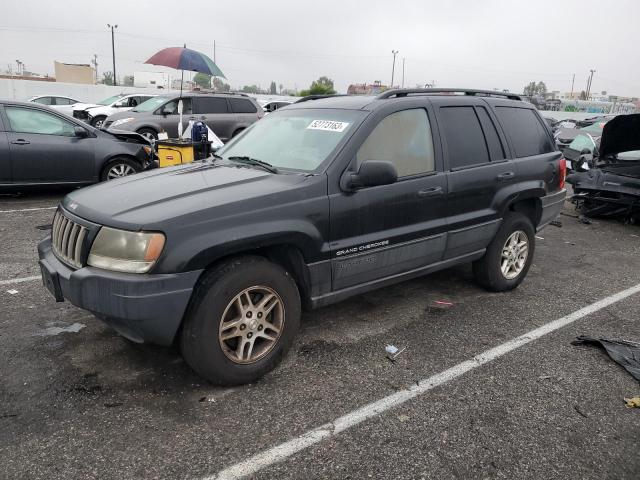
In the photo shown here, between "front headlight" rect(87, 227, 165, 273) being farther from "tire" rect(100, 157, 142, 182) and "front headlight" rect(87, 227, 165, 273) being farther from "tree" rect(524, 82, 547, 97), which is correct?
"tree" rect(524, 82, 547, 97)

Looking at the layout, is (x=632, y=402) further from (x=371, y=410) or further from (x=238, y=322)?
(x=238, y=322)

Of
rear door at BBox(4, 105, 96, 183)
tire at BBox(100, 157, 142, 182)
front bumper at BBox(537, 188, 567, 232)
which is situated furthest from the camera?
tire at BBox(100, 157, 142, 182)

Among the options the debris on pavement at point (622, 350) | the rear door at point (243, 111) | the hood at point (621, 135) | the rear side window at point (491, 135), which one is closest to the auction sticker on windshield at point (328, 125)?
the rear side window at point (491, 135)

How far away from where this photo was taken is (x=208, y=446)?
8.50ft

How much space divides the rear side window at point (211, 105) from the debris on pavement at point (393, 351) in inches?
437

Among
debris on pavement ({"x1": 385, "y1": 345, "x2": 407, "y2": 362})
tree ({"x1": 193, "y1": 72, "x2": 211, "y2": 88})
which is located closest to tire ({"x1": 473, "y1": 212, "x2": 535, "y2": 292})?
debris on pavement ({"x1": 385, "y1": 345, "x2": 407, "y2": 362})

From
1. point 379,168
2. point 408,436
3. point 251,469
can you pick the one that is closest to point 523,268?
point 379,168

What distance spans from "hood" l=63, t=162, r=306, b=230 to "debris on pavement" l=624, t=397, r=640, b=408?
2.48 meters

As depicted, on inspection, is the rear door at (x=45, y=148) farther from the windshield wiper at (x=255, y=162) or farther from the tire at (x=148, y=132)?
the windshield wiper at (x=255, y=162)

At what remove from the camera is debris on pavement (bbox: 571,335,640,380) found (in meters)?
3.54

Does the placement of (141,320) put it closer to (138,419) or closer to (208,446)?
(138,419)

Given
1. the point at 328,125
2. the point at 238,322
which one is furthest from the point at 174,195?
the point at 328,125

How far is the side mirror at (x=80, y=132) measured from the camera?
8.23 meters

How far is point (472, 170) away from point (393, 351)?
1.73 meters
